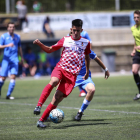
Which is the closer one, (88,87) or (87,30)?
(88,87)

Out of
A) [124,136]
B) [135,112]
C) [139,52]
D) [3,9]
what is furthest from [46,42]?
[124,136]

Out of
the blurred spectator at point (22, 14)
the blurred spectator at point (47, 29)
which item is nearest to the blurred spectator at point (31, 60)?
the blurred spectator at point (47, 29)

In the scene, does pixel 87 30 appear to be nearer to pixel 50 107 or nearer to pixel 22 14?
pixel 22 14

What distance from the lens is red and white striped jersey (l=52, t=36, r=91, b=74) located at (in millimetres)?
6055

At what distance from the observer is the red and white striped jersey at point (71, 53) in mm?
6055

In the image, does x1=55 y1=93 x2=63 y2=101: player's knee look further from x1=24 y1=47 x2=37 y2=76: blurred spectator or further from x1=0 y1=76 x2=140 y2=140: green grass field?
x1=24 y1=47 x2=37 y2=76: blurred spectator

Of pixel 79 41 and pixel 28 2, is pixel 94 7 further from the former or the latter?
pixel 79 41

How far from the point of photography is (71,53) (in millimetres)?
6113

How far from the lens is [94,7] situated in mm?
30297

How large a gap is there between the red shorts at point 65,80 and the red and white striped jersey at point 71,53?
77 mm

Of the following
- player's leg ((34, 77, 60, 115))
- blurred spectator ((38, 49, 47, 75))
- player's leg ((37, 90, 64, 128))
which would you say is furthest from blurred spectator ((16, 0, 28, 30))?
player's leg ((34, 77, 60, 115))

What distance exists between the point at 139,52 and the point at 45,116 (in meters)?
4.69

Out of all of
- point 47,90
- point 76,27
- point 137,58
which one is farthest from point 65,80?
point 137,58

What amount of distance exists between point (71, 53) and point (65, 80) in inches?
20.1
